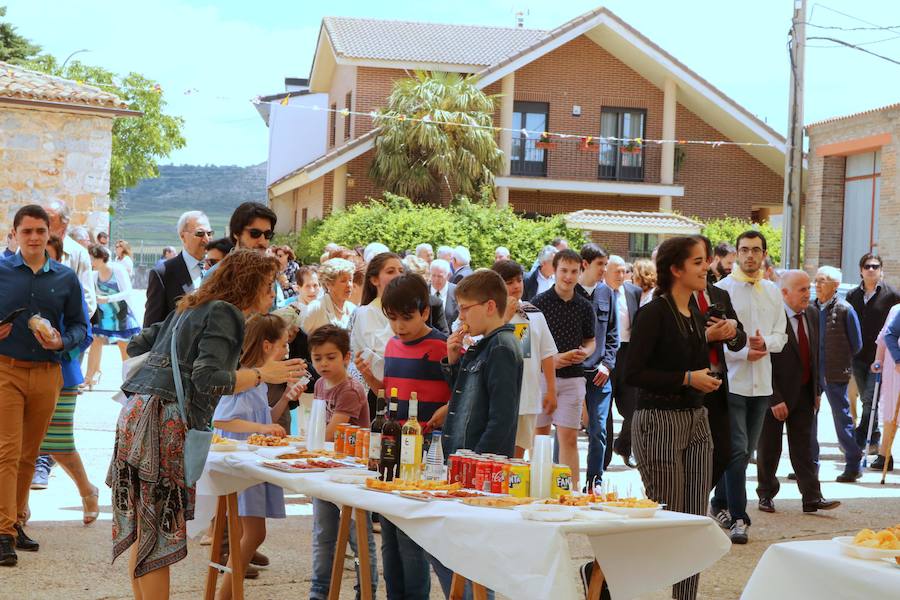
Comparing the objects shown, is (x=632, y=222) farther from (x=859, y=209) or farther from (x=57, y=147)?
(x=57, y=147)

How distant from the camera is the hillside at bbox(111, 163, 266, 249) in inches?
6491

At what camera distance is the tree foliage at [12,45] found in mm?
49412

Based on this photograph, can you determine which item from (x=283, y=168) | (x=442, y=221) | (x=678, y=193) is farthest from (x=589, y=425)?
(x=283, y=168)

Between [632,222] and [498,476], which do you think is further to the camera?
[632,222]

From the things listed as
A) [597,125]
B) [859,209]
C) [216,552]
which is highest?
[597,125]

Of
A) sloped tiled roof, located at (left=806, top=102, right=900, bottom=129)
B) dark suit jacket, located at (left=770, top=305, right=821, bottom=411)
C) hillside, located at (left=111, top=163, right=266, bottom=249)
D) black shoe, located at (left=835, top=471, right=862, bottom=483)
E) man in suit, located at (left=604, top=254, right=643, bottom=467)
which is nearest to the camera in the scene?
dark suit jacket, located at (left=770, top=305, right=821, bottom=411)

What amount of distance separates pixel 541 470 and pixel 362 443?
1.32 metres

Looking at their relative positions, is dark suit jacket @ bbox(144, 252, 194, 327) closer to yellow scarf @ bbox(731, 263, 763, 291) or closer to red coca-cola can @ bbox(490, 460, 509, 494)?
red coca-cola can @ bbox(490, 460, 509, 494)

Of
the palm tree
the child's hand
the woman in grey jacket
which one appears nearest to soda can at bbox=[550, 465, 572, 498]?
the woman in grey jacket

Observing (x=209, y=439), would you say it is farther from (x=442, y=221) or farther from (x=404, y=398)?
(x=442, y=221)

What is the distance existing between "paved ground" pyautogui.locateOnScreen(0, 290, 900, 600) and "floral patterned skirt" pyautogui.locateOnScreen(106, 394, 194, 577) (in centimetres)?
141

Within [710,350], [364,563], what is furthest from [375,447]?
[710,350]

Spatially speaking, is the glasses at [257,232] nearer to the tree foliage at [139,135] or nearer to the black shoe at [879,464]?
the black shoe at [879,464]

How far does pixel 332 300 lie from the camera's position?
8.68 meters
